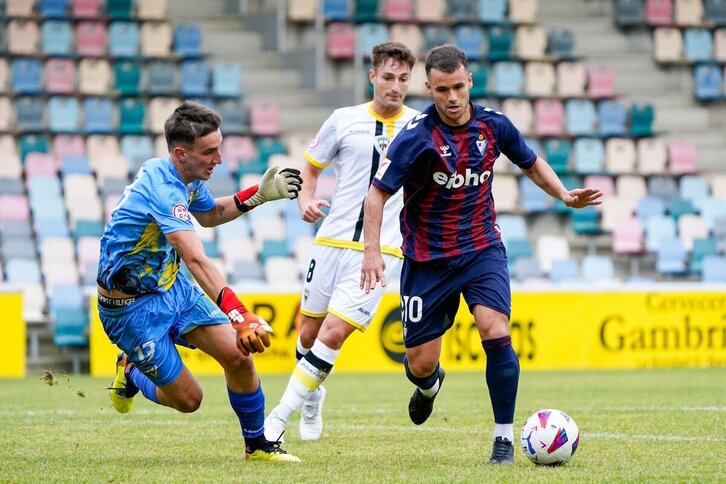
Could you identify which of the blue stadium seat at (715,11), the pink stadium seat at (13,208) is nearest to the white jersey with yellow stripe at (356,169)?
the pink stadium seat at (13,208)

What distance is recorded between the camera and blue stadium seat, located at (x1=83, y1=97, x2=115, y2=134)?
819 inches

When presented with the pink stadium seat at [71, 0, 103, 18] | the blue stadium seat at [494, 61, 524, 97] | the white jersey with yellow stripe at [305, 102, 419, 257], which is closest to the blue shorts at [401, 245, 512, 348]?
the white jersey with yellow stripe at [305, 102, 419, 257]

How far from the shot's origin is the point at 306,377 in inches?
309

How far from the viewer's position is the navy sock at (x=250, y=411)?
709 centimetres

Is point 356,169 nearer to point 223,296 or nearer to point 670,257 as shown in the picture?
point 223,296

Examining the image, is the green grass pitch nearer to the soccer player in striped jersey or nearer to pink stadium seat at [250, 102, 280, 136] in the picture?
the soccer player in striped jersey

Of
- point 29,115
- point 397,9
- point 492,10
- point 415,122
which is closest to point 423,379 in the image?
point 415,122

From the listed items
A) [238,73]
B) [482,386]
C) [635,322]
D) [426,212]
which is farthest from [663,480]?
[238,73]

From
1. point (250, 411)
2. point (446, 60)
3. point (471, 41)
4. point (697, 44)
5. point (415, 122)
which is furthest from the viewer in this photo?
point (697, 44)

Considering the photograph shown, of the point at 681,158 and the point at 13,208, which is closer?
the point at 13,208

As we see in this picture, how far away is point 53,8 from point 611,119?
408 inches

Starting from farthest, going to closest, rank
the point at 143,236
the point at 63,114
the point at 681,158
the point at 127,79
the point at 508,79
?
1. the point at 508,79
2. the point at 681,158
3. the point at 127,79
4. the point at 63,114
5. the point at 143,236

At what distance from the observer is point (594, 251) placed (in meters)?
21.4

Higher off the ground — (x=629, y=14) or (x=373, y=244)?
(x=629, y=14)
